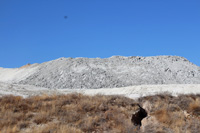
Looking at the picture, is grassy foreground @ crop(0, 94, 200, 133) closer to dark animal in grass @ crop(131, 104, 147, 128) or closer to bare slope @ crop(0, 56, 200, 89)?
dark animal in grass @ crop(131, 104, 147, 128)

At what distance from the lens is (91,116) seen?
9.37 m

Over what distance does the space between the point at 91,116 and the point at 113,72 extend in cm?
2882

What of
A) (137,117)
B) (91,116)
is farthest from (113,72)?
(91,116)

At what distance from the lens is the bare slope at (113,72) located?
3400 cm

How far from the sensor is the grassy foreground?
801 centimetres

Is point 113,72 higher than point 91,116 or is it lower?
higher

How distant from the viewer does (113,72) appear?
38.0 meters

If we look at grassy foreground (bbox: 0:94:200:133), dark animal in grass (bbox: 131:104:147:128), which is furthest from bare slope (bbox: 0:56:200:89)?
dark animal in grass (bbox: 131:104:147:128)

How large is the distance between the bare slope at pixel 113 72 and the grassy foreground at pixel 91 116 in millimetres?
21963

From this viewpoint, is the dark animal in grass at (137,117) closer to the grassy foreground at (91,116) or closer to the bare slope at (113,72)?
the grassy foreground at (91,116)

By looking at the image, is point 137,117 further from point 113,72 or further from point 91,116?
point 113,72

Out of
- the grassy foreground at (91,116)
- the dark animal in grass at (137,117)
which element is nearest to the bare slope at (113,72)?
the grassy foreground at (91,116)

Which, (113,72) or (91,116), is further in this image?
(113,72)

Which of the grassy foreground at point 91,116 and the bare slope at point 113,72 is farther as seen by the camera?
the bare slope at point 113,72
